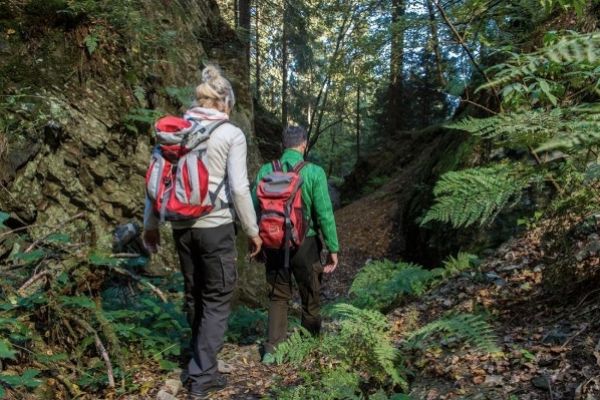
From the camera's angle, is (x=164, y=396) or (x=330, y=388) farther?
(x=164, y=396)

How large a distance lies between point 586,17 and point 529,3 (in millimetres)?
439

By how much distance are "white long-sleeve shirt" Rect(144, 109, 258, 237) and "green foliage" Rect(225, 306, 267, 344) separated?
6.27 ft

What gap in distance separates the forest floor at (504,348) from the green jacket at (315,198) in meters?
1.04

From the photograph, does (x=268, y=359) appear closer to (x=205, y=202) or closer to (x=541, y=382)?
(x=205, y=202)

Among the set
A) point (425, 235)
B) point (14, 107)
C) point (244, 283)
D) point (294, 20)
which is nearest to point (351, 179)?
point (294, 20)

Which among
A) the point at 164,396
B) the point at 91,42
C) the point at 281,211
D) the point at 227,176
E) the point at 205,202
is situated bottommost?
the point at 164,396

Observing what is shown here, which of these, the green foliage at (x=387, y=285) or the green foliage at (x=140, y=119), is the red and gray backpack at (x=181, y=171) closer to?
the green foliage at (x=387, y=285)

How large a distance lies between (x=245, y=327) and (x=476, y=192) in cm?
359

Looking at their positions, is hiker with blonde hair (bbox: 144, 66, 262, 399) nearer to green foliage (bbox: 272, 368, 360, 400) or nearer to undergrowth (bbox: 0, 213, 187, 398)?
undergrowth (bbox: 0, 213, 187, 398)

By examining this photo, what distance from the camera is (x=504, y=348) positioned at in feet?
9.83

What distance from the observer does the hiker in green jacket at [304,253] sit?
4156 millimetres

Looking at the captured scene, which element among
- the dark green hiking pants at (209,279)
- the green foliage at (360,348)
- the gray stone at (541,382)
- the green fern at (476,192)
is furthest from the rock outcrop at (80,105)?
the gray stone at (541,382)

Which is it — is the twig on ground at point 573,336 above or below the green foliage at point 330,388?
above

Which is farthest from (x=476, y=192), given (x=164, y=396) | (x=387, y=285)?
(x=387, y=285)
